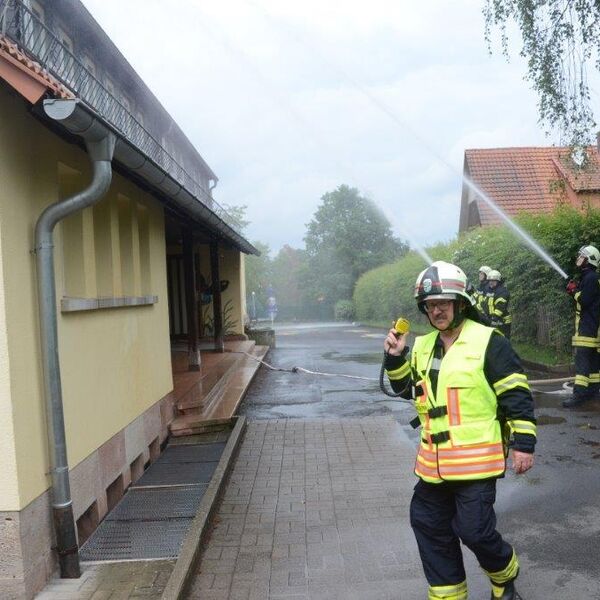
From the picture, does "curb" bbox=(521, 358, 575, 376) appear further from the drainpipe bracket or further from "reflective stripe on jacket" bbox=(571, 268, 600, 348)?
the drainpipe bracket

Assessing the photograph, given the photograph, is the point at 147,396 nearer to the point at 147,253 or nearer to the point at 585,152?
the point at 147,253

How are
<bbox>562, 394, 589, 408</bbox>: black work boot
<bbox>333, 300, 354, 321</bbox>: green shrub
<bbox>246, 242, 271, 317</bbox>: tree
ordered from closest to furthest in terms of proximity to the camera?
<bbox>562, 394, 589, 408</bbox>: black work boot → <bbox>333, 300, 354, 321</bbox>: green shrub → <bbox>246, 242, 271, 317</bbox>: tree

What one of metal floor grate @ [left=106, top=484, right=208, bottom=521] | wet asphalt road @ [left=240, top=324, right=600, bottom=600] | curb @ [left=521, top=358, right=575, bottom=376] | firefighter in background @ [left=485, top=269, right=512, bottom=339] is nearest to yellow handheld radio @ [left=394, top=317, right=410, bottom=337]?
wet asphalt road @ [left=240, top=324, right=600, bottom=600]

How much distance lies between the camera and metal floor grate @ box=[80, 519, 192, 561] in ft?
16.1

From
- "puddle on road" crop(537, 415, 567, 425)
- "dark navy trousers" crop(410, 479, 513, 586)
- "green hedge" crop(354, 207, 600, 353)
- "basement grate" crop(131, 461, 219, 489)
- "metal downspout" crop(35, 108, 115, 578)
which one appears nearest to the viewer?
"dark navy trousers" crop(410, 479, 513, 586)

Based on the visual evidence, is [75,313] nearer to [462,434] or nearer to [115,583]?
[115,583]

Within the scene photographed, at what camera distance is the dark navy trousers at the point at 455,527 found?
3.28m

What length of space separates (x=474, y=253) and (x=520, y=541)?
13065 mm

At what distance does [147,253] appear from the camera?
7.89 m

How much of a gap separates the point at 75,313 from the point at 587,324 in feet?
21.7

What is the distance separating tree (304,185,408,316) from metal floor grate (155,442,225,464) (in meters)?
58.0

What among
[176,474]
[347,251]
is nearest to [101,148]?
[176,474]

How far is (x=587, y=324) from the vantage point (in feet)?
28.3

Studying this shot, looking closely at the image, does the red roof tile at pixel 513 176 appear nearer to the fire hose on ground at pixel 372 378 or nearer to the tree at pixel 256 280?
the fire hose on ground at pixel 372 378
